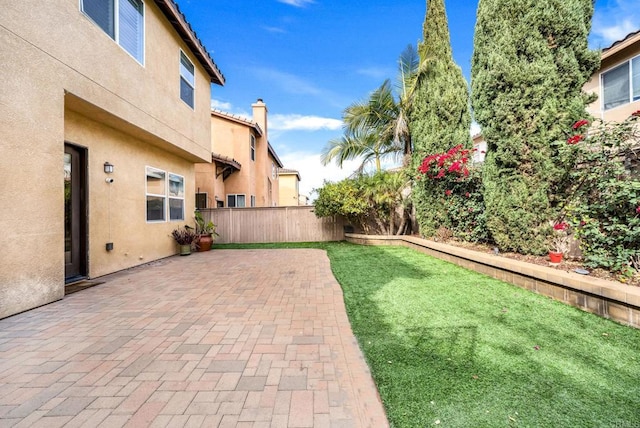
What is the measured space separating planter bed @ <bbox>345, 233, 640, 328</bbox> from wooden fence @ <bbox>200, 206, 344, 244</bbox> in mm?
7344

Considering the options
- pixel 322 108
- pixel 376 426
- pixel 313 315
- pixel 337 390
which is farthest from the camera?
pixel 322 108

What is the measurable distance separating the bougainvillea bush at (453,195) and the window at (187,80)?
313 inches

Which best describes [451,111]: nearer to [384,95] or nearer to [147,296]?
[384,95]

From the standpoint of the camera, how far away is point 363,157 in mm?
12305

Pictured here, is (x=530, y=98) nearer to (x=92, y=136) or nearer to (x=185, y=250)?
(x=92, y=136)

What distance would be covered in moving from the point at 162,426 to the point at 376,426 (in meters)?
1.44

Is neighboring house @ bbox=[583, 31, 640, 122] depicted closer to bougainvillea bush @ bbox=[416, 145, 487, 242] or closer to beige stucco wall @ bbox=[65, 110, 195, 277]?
bougainvillea bush @ bbox=[416, 145, 487, 242]

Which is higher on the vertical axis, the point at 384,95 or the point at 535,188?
the point at 384,95

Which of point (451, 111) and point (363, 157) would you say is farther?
point (363, 157)

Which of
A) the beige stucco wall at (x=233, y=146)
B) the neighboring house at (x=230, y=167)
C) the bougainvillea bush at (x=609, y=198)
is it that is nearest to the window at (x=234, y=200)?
the neighboring house at (x=230, y=167)

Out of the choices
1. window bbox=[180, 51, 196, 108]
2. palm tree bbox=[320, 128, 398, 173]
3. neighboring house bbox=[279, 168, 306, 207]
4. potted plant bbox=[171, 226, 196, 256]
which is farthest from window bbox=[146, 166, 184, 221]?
neighboring house bbox=[279, 168, 306, 207]

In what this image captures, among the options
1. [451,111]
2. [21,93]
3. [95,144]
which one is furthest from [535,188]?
[95,144]

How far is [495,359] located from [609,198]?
3199 mm

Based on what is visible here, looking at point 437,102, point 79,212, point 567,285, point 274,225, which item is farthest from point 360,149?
point 79,212
